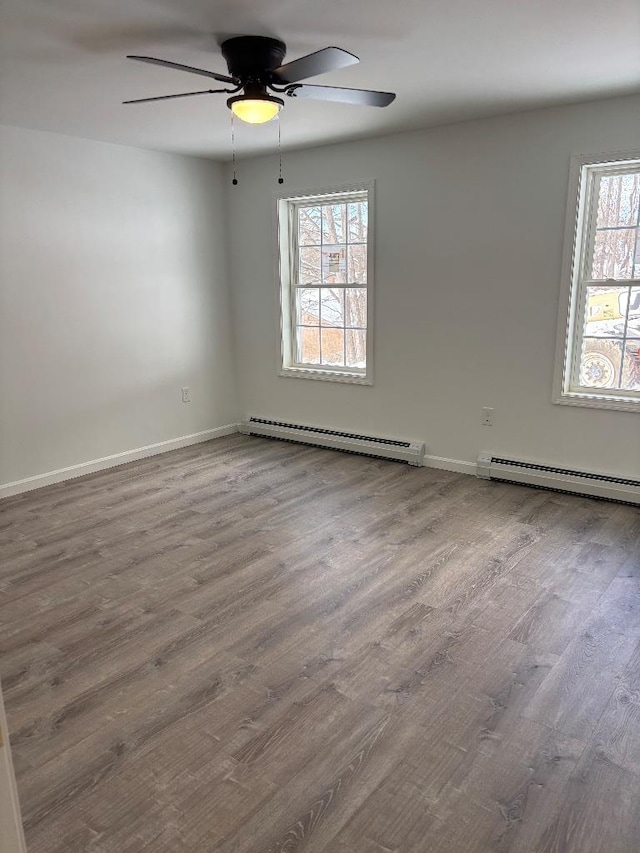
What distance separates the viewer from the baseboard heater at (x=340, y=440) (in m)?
4.93

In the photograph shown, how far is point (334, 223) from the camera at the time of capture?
17.1 ft

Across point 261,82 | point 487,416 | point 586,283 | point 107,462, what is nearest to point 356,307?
point 487,416

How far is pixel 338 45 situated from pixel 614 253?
2234 mm

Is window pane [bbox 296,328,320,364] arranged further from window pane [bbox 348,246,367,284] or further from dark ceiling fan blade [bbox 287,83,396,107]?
dark ceiling fan blade [bbox 287,83,396,107]

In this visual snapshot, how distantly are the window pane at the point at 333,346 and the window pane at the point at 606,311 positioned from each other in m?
2.05

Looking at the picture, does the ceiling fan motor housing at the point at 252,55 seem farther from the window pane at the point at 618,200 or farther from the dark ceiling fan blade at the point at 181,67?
the window pane at the point at 618,200

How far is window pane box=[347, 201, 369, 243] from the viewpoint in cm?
501

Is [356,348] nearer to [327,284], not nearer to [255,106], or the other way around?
[327,284]

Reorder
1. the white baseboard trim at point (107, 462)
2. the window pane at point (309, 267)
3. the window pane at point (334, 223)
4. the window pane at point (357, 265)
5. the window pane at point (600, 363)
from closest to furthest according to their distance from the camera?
the window pane at point (600, 363) < the white baseboard trim at point (107, 462) < the window pane at point (357, 265) < the window pane at point (334, 223) < the window pane at point (309, 267)

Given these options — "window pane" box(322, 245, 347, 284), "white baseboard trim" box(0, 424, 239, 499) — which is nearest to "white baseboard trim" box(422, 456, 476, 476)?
"window pane" box(322, 245, 347, 284)

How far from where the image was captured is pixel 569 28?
2.61 metres

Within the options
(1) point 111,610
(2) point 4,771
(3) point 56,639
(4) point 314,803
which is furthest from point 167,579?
(2) point 4,771

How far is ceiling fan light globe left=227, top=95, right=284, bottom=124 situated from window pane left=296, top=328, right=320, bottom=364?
284cm

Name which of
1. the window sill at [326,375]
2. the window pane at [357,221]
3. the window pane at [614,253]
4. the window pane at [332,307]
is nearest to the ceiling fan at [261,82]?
the window pane at [614,253]
